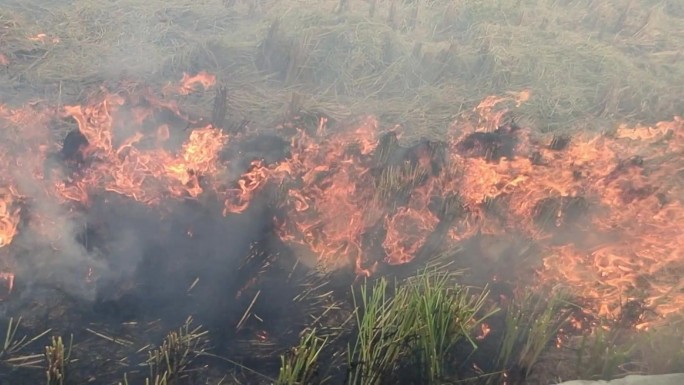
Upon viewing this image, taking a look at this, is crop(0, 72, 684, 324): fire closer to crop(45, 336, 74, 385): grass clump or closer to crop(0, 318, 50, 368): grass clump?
crop(0, 318, 50, 368): grass clump

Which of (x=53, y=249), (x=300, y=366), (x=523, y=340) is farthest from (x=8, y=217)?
(x=523, y=340)

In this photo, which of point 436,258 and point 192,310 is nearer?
point 192,310

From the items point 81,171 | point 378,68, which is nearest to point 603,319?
point 81,171

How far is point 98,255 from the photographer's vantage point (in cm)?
373

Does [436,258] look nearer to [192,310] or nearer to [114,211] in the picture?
[192,310]

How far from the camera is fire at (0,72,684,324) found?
4184 mm

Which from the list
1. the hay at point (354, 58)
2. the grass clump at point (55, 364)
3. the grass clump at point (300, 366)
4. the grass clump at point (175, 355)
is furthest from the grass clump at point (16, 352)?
the hay at point (354, 58)

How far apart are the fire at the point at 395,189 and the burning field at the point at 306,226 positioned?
17 millimetres

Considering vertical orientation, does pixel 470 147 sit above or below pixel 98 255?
above

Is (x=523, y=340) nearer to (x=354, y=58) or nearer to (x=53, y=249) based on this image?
(x=53, y=249)

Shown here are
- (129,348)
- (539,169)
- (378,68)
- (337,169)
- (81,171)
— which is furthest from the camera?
(378,68)

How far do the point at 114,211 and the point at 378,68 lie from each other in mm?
4551

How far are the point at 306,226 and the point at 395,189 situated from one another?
0.80 m

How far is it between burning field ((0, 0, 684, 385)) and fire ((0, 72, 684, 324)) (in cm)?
2
